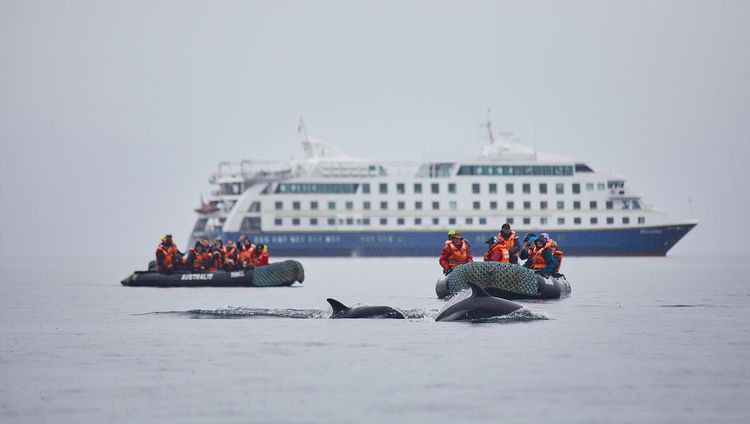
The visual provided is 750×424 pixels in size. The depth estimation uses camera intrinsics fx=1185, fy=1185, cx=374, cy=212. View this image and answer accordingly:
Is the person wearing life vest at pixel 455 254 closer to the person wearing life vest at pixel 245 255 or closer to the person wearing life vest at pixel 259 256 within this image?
the person wearing life vest at pixel 245 255

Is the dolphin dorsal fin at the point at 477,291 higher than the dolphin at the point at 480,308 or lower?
higher

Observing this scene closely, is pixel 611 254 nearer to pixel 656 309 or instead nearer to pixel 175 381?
pixel 656 309

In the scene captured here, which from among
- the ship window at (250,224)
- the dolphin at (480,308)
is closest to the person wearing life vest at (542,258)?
the dolphin at (480,308)

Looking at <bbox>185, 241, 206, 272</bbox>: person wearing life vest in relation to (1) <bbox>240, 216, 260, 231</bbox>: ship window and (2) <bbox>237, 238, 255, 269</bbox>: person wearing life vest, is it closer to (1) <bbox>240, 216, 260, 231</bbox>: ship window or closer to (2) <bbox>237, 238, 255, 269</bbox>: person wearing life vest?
(2) <bbox>237, 238, 255, 269</bbox>: person wearing life vest

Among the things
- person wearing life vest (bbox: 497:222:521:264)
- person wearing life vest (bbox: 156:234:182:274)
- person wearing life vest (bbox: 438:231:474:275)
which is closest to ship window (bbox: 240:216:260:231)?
Answer: person wearing life vest (bbox: 156:234:182:274)

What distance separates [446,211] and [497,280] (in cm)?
8294

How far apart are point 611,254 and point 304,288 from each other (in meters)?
73.9

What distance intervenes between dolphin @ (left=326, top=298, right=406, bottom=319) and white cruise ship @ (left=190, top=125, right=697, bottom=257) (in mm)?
86121

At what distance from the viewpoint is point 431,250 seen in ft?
383

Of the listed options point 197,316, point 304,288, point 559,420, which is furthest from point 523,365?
point 304,288

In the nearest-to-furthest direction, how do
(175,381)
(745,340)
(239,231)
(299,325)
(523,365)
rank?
(175,381) < (523,365) < (745,340) < (299,325) < (239,231)

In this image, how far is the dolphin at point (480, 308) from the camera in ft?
90.5

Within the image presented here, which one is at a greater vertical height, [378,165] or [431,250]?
[378,165]

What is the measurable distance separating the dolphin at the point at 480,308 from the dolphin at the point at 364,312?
1814 mm
